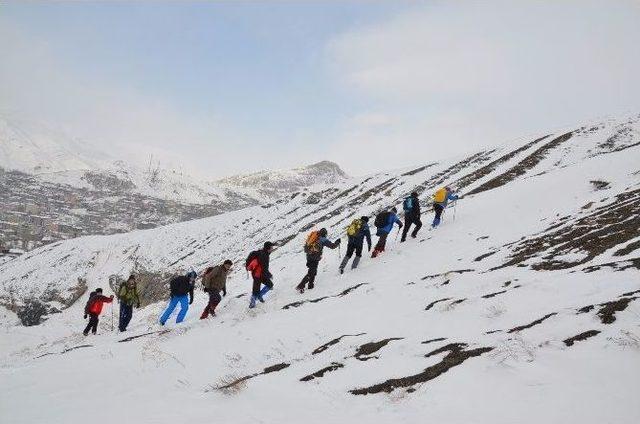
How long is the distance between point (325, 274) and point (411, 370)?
38.3 ft

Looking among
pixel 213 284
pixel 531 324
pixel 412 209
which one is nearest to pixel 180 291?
pixel 213 284

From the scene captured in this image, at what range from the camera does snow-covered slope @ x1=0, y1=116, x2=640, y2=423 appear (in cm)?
500

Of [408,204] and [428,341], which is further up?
[408,204]

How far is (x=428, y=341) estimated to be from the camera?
731 centimetres

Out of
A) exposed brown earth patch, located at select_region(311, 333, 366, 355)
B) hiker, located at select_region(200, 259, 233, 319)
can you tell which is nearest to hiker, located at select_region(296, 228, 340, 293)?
hiker, located at select_region(200, 259, 233, 319)

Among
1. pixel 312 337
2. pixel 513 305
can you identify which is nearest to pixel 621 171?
pixel 513 305

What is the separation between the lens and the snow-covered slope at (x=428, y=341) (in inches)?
197

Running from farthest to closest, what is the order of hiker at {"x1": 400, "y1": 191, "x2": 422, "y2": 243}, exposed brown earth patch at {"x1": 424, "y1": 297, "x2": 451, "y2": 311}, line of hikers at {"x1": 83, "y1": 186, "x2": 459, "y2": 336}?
1. hiker at {"x1": 400, "y1": 191, "x2": 422, "y2": 243}
2. line of hikers at {"x1": 83, "y1": 186, "x2": 459, "y2": 336}
3. exposed brown earth patch at {"x1": 424, "y1": 297, "x2": 451, "y2": 311}

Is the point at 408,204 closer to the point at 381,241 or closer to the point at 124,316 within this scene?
the point at 381,241

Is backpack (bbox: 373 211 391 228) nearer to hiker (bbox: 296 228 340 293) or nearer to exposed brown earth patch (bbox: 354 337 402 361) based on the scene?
hiker (bbox: 296 228 340 293)

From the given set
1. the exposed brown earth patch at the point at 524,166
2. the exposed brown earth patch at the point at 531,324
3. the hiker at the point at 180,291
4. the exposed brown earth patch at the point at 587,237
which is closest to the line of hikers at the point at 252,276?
the hiker at the point at 180,291

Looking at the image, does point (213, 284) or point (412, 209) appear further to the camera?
point (412, 209)

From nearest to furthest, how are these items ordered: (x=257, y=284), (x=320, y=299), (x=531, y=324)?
(x=531, y=324) < (x=320, y=299) < (x=257, y=284)

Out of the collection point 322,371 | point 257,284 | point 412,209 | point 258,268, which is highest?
point 412,209
